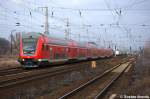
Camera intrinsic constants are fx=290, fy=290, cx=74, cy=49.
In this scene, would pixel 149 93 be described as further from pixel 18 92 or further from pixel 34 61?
pixel 34 61

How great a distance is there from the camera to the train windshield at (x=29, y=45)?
26.4 m

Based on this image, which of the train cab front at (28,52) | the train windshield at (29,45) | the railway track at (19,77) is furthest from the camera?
the train windshield at (29,45)

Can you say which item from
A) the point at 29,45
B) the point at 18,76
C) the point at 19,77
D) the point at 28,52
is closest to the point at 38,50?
the point at 28,52

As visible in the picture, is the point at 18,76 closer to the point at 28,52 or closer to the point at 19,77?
the point at 19,77

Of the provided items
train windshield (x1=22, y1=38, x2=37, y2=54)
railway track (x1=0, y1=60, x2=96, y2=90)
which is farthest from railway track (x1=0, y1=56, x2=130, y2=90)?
train windshield (x1=22, y1=38, x2=37, y2=54)

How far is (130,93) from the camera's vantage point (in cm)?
1220

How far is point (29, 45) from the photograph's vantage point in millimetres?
26766

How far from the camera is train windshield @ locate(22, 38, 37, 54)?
1040 inches

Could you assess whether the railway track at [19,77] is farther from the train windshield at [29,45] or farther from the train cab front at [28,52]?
the train windshield at [29,45]

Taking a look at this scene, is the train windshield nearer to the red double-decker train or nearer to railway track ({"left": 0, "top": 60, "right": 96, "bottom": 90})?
the red double-decker train

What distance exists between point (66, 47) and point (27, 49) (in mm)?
9144

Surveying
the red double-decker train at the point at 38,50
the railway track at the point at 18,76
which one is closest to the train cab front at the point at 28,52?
the red double-decker train at the point at 38,50

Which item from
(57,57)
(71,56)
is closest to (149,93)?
(57,57)

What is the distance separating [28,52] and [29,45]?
2.49 feet
